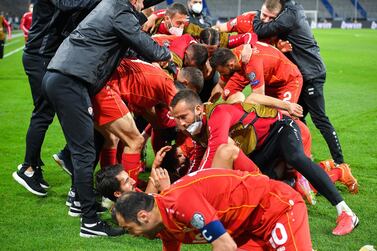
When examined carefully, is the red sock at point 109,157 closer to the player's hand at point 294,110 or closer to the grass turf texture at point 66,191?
the grass turf texture at point 66,191

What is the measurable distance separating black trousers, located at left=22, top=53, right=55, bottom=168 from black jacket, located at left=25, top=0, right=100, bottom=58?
0.11 meters

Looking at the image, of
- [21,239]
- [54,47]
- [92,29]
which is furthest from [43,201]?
[92,29]

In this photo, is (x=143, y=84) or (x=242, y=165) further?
Result: (x=143, y=84)

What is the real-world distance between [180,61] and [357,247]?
3076mm

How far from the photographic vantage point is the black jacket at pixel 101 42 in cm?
554

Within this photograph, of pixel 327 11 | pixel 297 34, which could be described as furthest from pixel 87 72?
pixel 327 11

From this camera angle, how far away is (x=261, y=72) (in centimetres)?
707

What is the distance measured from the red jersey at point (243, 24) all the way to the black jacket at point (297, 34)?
17 cm

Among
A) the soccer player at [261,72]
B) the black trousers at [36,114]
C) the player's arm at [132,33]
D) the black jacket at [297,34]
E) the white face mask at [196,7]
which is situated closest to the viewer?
the player's arm at [132,33]

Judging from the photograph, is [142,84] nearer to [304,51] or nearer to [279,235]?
[304,51]

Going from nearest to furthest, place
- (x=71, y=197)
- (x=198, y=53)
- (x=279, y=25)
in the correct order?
1. (x=71, y=197)
2. (x=198, y=53)
3. (x=279, y=25)

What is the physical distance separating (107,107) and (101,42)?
0.67 m

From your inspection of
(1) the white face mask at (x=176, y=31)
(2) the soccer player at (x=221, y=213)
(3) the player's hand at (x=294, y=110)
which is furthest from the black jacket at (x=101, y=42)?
(1) the white face mask at (x=176, y=31)

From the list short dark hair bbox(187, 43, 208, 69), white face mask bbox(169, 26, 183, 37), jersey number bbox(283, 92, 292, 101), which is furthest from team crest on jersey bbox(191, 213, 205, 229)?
white face mask bbox(169, 26, 183, 37)
